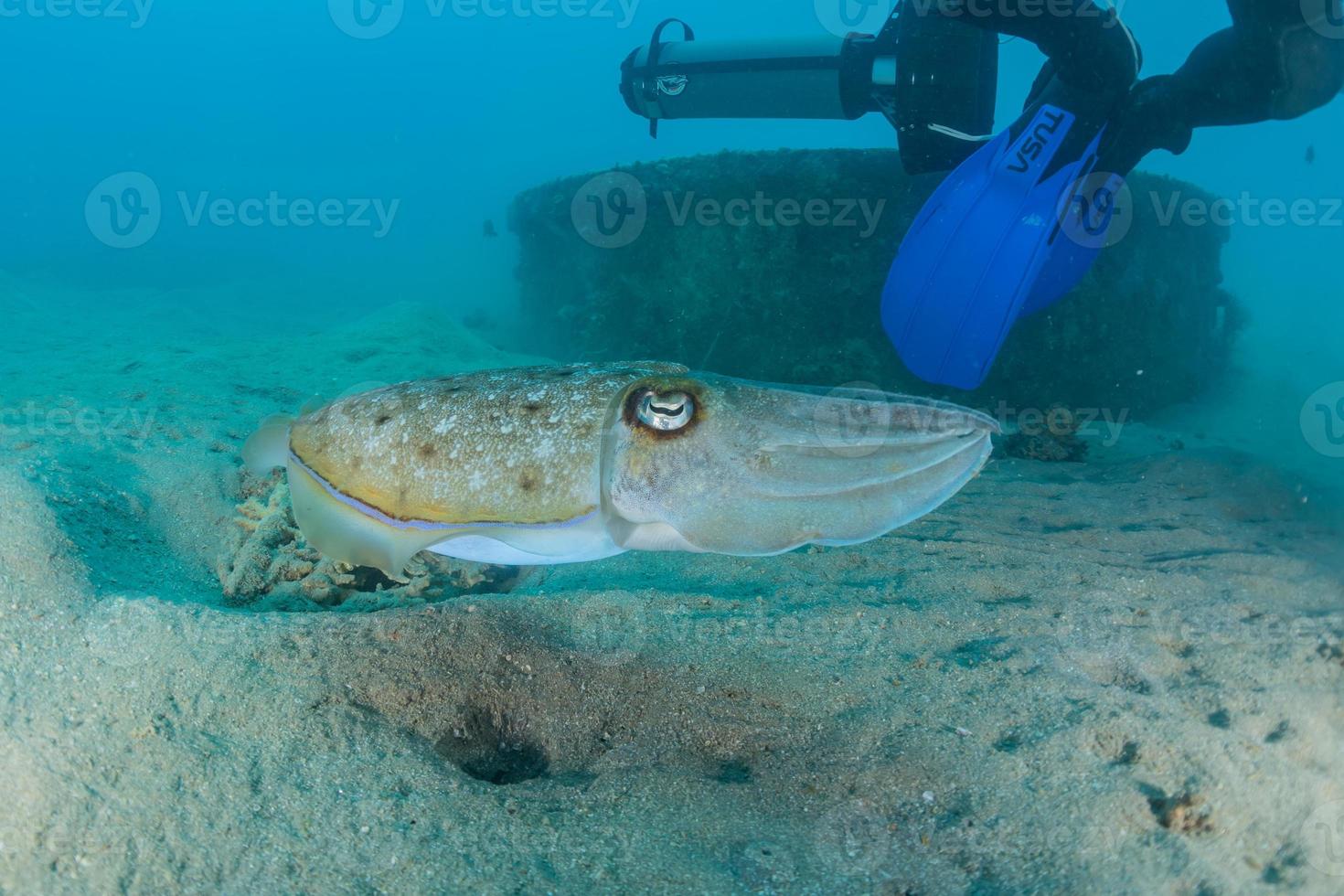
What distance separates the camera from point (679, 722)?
8.70ft

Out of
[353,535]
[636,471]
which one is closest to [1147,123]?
[636,471]

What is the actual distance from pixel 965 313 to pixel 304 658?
5.59m

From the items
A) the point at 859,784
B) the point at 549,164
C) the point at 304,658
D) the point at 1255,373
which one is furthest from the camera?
the point at 549,164

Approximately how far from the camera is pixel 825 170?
8430mm

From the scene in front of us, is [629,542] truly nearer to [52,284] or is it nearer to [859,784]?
[859,784]

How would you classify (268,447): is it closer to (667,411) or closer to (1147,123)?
(667,411)

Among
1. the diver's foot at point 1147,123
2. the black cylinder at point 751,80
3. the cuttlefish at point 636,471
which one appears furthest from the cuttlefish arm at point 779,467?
the black cylinder at point 751,80

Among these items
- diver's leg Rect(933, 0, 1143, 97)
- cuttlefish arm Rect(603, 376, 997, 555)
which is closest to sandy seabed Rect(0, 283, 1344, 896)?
cuttlefish arm Rect(603, 376, 997, 555)

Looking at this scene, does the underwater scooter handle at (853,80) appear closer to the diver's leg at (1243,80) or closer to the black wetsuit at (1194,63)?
the black wetsuit at (1194,63)

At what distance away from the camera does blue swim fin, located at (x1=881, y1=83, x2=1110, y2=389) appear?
18.5 ft

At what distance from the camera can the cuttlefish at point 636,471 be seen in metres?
2.43

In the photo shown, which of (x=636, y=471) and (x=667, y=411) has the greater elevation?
(x=667, y=411)

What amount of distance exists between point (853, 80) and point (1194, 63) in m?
3.43

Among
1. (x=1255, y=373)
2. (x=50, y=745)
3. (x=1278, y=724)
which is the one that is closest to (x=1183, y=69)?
(x=1278, y=724)
